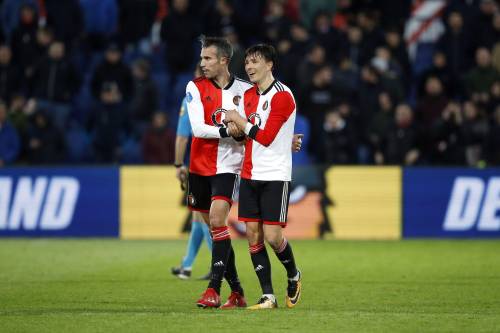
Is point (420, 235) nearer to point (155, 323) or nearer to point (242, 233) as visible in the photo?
point (242, 233)

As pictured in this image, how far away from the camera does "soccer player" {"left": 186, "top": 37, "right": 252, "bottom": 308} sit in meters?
9.72

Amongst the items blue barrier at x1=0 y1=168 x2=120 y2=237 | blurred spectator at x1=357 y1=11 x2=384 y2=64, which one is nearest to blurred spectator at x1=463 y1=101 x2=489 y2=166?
blurred spectator at x1=357 y1=11 x2=384 y2=64

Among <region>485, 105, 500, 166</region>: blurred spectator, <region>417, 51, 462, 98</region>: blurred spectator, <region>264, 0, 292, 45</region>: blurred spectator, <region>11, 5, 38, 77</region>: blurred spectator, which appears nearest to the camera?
<region>485, 105, 500, 166</region>: blurred spectator

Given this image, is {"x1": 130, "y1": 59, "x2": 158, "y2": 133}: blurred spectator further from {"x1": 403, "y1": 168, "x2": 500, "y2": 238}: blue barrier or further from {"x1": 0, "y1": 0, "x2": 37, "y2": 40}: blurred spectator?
{"x1": 403, "y1": 168, "x2": 500, "y2": 238}: blue barrier

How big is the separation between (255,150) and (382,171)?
912cm

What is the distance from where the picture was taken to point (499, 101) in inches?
768

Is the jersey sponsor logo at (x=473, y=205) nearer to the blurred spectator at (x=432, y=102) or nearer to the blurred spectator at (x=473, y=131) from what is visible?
the blurred spectator at (x=473, y=131)

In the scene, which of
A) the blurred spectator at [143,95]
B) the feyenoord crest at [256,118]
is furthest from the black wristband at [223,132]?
the blurred spectator at [143,95]

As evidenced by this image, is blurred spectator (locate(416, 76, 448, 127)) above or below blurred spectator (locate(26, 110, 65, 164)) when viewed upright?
above

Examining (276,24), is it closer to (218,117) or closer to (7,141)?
(7,141)

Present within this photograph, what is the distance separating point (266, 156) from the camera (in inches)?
373

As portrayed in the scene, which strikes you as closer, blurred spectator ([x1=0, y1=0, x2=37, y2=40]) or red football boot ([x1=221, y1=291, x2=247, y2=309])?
red football boot ([x1=221, y1=291, x2=247, y2=309])

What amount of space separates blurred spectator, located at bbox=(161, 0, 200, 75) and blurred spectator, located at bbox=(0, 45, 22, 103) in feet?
9.60

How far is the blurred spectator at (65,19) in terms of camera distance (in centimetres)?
2123
